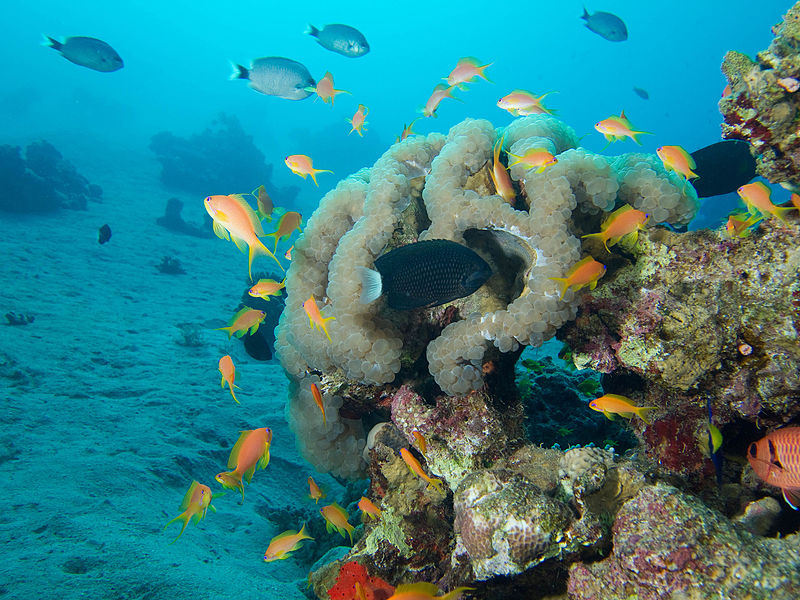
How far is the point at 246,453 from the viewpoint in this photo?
306cm

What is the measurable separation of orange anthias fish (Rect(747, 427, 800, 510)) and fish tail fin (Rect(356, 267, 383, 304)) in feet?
7.25

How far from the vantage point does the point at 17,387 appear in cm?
601

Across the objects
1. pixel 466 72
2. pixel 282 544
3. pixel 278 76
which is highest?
pixel 466 72

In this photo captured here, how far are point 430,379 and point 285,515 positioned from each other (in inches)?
116

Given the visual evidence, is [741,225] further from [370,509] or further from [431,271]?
[370,509]

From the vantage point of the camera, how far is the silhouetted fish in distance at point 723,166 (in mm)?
3393

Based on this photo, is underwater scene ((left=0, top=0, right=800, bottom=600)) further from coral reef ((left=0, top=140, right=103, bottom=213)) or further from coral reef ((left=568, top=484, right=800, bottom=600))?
coral reef ((left=0, top=140, right=103, bottom=213))

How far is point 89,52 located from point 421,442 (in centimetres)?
867

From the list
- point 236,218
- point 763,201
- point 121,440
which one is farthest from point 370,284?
point 121,440

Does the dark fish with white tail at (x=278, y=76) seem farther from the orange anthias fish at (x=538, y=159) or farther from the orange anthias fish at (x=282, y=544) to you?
the orange anthias fish at (x=282, y=544)

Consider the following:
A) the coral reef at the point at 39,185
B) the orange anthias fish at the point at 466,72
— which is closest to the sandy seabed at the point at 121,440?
the coral reef at the point at 39,185

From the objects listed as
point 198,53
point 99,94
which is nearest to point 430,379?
point 99,94

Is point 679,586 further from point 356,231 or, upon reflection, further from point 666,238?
point 356,231

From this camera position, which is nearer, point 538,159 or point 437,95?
point 538,159
